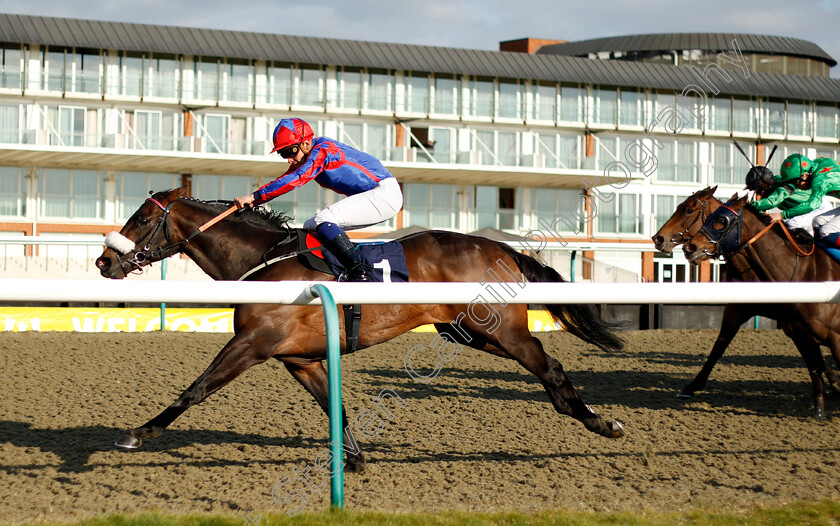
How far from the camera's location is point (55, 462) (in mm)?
3889

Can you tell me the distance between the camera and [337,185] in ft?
14.3

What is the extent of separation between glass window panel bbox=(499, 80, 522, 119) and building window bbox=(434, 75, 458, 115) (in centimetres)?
189

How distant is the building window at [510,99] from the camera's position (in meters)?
33.2

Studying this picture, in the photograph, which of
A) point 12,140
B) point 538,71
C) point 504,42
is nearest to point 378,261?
point 12,140

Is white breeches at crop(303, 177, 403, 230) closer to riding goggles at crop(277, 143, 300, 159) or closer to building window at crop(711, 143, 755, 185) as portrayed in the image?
riding goggles at crop(277, 143, 300, 159)

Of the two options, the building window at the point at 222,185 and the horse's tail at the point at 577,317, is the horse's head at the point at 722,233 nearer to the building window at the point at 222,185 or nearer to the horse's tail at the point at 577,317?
the horse's tail at the point at 577,317

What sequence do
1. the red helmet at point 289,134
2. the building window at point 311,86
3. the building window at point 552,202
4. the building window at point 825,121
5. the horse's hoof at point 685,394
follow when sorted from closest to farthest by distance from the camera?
the red helmet at point 289,134, the horse's hoof at point 685,394, the building window at point 311,86, the building window at point 552,202, the building window at point 825,121

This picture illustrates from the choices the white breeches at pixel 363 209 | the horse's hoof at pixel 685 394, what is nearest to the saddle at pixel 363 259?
the white breeches at pixel 363 209

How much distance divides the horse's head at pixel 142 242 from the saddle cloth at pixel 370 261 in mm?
720

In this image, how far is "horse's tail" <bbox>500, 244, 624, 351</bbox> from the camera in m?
4.40

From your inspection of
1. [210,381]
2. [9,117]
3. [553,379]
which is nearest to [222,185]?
A: [9,117]

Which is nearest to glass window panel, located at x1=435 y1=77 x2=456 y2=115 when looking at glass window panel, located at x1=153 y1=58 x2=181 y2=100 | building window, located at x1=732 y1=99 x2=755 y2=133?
glass window panel, located at x1=153 y1=58 x2=181 y2=100

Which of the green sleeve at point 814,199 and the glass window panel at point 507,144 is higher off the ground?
the glass window panel at point 507,144

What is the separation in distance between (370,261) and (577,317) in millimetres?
1163
